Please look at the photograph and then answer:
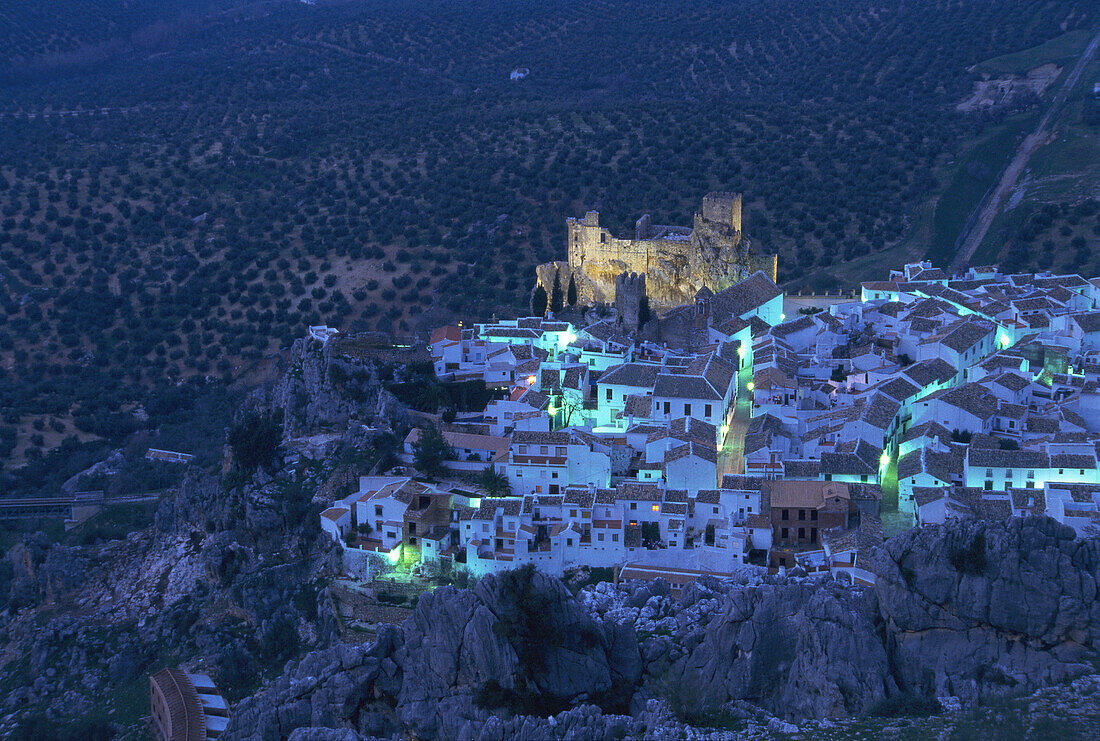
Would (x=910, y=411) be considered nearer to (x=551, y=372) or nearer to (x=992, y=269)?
(x=551, y=372)

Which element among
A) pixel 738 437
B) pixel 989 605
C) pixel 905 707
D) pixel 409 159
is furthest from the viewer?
pixel 409 159

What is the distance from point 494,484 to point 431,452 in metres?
2.08

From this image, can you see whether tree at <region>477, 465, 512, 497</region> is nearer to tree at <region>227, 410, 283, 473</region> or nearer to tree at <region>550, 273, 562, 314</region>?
tree at <region>227, 410, 283, 473</region>

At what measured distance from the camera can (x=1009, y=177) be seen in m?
60.7

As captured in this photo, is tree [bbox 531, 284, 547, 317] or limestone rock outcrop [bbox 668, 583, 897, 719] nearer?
limestone rock outcrop [bbox 668, 583, 897, 719]

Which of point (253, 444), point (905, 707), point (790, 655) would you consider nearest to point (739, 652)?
point (790, 655)

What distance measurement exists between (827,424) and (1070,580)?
9986mm

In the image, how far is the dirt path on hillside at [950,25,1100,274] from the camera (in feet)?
184

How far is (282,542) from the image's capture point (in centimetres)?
3175

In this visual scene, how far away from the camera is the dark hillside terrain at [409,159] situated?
177ft

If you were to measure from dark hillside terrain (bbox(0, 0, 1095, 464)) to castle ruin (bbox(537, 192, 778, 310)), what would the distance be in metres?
→ 7.22

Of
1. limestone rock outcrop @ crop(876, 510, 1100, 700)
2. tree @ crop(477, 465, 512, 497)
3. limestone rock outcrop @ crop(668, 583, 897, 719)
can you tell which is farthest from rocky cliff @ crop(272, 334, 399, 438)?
limestone rock outcrop @ crop(876, 510, 1100, 700)

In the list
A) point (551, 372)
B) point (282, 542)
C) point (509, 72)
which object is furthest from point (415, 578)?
point (509, 72)

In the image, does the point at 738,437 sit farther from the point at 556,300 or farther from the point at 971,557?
the point at 971,557
